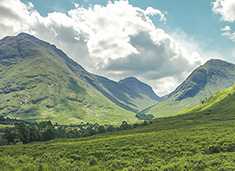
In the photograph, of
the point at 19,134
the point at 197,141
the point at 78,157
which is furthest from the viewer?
the point at 19,134

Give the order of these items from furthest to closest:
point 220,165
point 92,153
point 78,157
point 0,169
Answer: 1. point 92,153
2. point 78,157
3. point 220,165
4. point 0,169

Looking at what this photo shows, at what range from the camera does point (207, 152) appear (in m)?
46.7

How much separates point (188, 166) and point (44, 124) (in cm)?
18393

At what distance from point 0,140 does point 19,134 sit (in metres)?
14.0

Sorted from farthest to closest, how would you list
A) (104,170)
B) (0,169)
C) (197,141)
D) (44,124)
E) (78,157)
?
(44,124) → (197,141) → (78,157) → (104,170) → (0,169)

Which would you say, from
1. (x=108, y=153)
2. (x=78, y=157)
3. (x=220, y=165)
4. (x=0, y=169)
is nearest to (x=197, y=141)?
(x=220, y=165)

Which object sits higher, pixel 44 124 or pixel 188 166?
pixel 44 124

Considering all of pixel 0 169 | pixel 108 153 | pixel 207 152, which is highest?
pixel 0 169

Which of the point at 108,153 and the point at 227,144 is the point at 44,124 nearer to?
the point at 108,153

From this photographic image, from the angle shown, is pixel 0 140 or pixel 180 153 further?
pixel 0 140

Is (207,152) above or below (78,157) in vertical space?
below

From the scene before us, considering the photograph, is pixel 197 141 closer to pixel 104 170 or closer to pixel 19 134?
pixel 104 170

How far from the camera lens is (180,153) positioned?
45.8 m

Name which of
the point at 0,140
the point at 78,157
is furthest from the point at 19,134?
the point at 78,157
